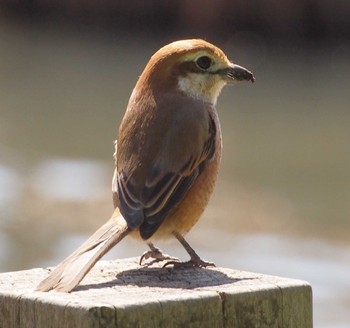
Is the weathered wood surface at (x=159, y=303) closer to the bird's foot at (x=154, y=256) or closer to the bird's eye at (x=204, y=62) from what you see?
the bird's foot at (x=154, y=256)

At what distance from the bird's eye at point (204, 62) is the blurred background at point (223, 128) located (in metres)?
4.11

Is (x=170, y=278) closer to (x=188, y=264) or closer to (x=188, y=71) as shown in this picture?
(x=188, y=264)

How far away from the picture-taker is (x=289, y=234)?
40.5ft

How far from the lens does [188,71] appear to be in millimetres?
5547

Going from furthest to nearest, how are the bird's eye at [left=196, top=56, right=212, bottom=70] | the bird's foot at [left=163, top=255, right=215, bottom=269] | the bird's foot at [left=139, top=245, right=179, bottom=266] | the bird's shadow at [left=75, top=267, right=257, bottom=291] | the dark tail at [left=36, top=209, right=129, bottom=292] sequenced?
the bird's eye at [left=196, top=56, right=212, bottom=70]
the bird's foot at [left=139, top=245, right=179, bottom=266]
the bird's foot at [left=163, top=255, right=215, bottom=269]
the bird's shadow at [left=75, top=267, right=257, bottom=291]
the dark tail at [left=36, top=209, right=129, bottom=292]

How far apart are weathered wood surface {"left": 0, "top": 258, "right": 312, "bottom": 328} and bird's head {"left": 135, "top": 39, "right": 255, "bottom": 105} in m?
1.55

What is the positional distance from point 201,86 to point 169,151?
67 centimetres

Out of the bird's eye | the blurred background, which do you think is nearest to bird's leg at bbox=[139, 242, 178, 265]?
the bird's eye

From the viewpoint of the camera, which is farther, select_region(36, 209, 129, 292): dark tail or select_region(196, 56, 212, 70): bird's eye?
select_region(196, 56, 212, 70): bird's eye

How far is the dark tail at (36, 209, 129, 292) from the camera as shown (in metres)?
3.85

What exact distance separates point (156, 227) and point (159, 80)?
82 cm

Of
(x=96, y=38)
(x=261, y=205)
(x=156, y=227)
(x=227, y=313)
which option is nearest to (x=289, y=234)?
(x=261, y=205)

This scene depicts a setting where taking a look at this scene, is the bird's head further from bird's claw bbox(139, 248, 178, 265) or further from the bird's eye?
bird's claw bbox(139, 248, 178, 265)

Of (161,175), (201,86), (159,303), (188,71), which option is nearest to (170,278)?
(159,303)
